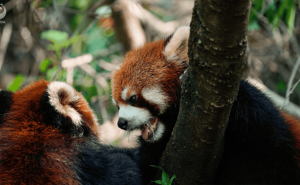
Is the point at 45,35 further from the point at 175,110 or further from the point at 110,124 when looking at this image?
the point at 175,110

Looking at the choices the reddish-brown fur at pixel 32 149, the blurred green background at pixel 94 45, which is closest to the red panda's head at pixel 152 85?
the reddish-brown fur at pixel 32 149

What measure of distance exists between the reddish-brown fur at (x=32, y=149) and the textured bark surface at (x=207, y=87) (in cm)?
70

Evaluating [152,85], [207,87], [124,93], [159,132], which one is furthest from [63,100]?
[207,87]

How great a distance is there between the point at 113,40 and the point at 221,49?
5385 millimetres

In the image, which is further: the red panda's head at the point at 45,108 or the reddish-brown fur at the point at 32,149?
the red panda's head at the point at 45,108

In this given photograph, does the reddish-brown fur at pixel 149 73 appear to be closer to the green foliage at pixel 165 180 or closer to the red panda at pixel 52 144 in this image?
the red panda at pixel 52 144

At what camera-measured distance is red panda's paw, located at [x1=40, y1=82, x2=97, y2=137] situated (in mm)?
1901

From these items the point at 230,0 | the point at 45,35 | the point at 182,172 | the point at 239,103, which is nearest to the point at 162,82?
the point at 239,103

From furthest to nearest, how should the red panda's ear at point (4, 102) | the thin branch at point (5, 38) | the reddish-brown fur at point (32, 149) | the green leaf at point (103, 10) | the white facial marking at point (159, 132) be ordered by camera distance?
the thin branch at point (5, 38)
the green leaf at point (103, 10)
the white facial marking at point (159, 132)
the red panda's ear at point (4, 102)
the reddish-brown fur at point (32, 149)

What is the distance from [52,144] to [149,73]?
36.5 inches

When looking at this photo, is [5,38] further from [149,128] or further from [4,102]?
[149,128]

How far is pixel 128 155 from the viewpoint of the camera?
8.38 feet

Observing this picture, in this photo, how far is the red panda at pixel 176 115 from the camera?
1.87 m

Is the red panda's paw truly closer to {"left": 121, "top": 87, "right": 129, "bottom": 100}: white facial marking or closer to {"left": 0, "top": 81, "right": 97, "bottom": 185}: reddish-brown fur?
{"left": 0, "top": 81, "right": 97, "bottom": 185}: reddish-brown fur
